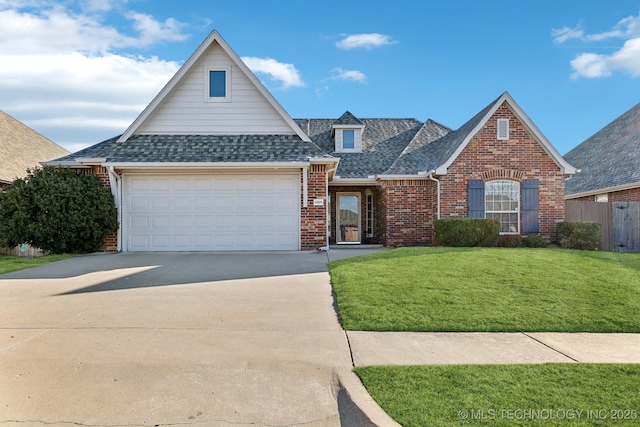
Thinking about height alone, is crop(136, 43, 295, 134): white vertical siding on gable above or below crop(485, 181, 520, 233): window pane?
above

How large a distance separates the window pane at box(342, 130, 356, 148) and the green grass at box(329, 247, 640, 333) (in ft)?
35.8

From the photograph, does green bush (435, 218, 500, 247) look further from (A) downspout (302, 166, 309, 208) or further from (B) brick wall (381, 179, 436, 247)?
(A) downspout (302, 166, 309, 208)

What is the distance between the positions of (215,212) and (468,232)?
835 centimetres

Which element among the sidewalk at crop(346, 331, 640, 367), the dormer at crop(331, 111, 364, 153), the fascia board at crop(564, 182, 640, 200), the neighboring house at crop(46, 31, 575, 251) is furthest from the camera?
the dormer at crop(331, 111, 364, 153)

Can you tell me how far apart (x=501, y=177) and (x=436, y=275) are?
8930mm

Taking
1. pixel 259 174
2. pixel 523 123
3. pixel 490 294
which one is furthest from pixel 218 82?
pixel 490 294

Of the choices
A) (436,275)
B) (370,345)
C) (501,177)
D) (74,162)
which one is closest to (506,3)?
(501,177)

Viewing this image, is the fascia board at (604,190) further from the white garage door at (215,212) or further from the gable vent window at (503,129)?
the white garage door at (215,212)

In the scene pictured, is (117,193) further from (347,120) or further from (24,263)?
(347,120)

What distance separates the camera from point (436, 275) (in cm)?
849

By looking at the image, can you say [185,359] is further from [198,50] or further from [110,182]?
[198,50]

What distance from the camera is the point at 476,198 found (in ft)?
51.7

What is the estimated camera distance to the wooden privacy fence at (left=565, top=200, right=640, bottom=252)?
16594 mm

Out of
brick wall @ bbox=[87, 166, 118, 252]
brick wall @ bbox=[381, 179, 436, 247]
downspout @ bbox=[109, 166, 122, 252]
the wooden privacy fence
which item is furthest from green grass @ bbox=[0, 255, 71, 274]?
the wooden privacy fence
